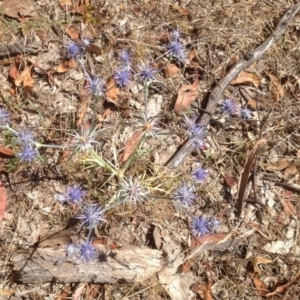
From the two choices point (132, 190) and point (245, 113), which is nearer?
point (132, 190)

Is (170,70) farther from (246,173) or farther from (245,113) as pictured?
(246,173)

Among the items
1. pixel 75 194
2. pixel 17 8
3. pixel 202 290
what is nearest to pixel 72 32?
pixel 17 8

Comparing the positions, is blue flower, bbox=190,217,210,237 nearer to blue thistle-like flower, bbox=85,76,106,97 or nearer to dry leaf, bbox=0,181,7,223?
blue thistle-like flower, bbox=85,76,106,97

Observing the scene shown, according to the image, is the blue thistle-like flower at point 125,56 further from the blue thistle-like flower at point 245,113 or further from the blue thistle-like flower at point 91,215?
the blue thistle-like flower at point 91,215

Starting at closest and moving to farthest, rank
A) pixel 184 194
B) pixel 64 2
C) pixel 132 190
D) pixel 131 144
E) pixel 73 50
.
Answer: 1. pixel 132 190
2. pixel 184 194
3. pixel 131 144
4. pixel 73 50
5. pixel 64 2

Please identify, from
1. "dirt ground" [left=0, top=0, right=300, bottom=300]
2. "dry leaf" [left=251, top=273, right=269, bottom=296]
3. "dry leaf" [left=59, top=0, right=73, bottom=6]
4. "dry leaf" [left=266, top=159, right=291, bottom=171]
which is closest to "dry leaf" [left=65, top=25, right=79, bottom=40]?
"dirt ground" [left=0, top=0, right=300, bottom=300]
